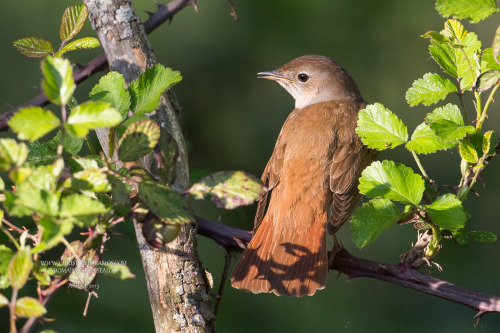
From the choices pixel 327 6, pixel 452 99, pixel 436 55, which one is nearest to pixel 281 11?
pixel 327 6

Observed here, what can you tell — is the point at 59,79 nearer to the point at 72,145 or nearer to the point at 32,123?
the point at 32,123

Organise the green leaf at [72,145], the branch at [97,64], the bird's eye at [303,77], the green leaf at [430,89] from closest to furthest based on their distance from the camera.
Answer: the green leaf at [72,145] → the green leaf at [430,89] → the branch at [97,64] → the bird's eye at [303,77]

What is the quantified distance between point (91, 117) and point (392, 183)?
1060mm

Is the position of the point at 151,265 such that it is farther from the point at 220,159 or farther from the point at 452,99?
the point at 452,99

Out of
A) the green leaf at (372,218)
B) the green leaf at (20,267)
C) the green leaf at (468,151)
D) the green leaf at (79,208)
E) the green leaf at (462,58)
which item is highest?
the green leaf at (462,58)

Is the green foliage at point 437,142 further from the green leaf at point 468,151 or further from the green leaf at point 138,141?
the green leaf at point 138,141

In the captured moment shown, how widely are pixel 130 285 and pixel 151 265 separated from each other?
1872 mm

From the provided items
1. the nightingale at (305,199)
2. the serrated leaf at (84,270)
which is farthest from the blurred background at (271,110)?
the serrated leaf at (84,270)

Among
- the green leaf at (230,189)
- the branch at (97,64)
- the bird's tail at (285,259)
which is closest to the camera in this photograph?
the green leaf at (230,189)

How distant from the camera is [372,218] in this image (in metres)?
2.00

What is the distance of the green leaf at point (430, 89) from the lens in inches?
84.7

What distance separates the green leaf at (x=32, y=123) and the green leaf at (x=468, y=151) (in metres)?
1.32

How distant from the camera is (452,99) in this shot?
5125 mm

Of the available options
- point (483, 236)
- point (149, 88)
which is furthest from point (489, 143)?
point (149, 88)
